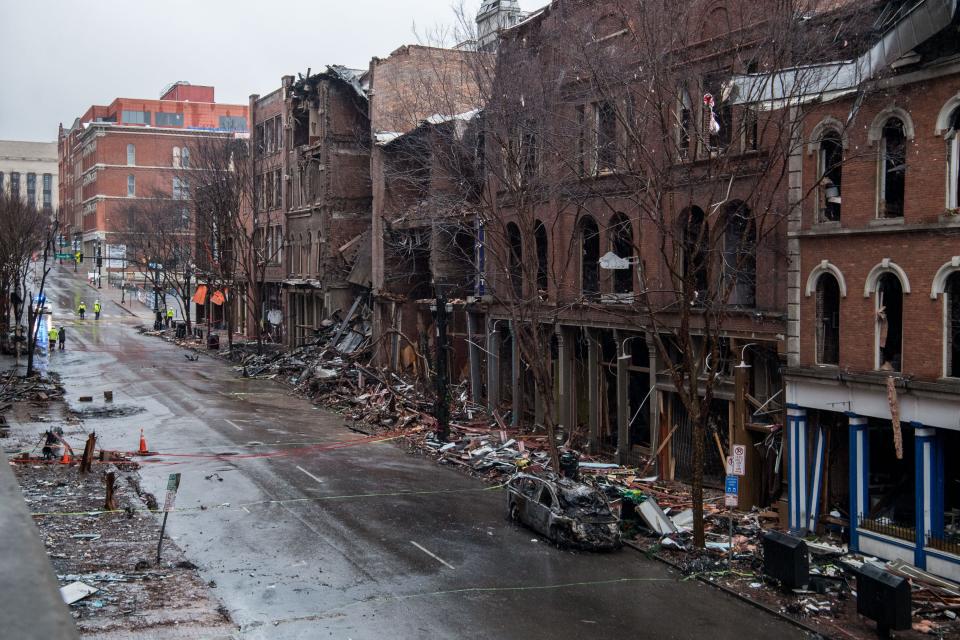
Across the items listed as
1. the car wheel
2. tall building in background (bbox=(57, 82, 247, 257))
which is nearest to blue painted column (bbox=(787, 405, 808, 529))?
the car wheel

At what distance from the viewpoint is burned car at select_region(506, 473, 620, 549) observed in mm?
19922

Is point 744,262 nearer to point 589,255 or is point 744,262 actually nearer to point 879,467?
point 879,467

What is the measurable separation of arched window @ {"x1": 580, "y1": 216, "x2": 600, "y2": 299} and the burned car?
9.87 meters

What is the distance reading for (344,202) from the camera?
179 ft

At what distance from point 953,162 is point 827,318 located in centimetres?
436

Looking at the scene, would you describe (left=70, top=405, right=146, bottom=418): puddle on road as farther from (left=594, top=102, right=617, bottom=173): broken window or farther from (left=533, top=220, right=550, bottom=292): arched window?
(left=594, top=102, right=617, bottom=173): broken window

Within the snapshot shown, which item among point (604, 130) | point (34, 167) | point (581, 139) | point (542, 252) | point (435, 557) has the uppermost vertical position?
point (34, 167)

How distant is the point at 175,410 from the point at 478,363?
12.5m

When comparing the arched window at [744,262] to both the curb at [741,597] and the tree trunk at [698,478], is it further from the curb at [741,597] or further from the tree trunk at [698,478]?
the curb at [741,597]

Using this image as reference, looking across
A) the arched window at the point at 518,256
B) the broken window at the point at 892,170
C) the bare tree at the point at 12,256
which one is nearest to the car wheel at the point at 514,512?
the broken window at the point at 892,170

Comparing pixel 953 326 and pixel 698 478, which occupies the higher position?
pixel 953 326

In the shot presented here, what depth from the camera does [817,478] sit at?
67.2ft

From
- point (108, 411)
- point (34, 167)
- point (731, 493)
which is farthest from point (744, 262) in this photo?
point (34, 167)

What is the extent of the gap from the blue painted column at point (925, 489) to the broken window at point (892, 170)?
14.6 ft
